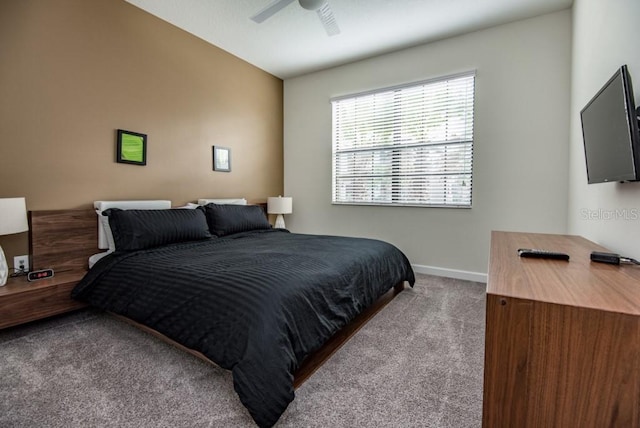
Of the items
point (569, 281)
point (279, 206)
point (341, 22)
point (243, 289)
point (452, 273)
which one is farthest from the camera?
point (279, 206)

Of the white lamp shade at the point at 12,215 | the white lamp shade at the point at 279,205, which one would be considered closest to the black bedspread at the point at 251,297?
the white lamp shade at the point at 12,215

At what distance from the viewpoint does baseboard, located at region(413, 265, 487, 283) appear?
11.8 ft

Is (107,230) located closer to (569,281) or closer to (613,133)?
(569,281)

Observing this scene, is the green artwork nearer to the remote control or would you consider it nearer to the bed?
the bed

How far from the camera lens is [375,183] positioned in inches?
168

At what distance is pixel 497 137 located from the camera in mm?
3438

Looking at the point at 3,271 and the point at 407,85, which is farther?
the point at 407,85

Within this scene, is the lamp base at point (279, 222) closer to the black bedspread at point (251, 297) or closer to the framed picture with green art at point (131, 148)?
the black bedspread at point (251, 297)

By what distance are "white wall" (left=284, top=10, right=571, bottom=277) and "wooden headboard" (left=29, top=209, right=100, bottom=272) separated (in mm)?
3044

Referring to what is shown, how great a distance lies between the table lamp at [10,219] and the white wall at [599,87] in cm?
370

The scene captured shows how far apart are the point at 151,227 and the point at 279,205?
2.02 meters

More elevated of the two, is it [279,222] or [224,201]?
[224,201]

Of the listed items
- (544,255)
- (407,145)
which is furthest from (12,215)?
(407,145)

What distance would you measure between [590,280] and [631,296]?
0.20 metres
